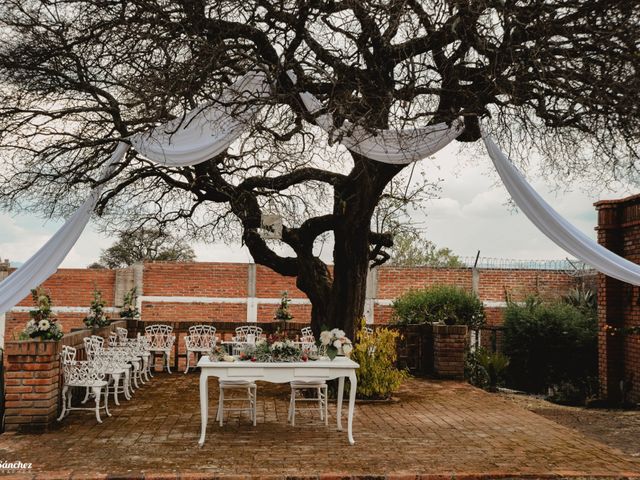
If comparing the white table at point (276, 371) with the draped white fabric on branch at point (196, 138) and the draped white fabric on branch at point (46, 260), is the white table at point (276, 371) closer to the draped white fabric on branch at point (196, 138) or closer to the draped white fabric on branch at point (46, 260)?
the draped white fabric on branch at point (46, 260)

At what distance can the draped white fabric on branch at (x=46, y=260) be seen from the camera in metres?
8.12

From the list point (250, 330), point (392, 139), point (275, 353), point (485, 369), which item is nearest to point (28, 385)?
point (275, 353)

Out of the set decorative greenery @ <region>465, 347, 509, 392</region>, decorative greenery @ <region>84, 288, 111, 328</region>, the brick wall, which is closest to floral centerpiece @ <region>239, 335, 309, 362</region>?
decorative greenery @ <region>84, 288, 111, 328</region>

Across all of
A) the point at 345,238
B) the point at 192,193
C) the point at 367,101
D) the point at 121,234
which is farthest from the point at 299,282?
the point at 367,101

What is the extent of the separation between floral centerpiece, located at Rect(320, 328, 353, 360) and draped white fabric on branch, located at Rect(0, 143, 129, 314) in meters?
3.23

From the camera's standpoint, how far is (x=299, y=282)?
11.4 meters

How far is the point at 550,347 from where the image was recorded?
1549 centimetres

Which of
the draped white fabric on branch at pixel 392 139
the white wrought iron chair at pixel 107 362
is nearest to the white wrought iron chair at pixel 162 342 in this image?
the white wrought iron chair at pixel 107 362

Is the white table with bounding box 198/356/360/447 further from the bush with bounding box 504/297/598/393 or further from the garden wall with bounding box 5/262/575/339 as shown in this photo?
the garden wall with bounding box 5/262/575/339

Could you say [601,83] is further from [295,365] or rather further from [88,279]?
[88,279]

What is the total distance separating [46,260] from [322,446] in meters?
3.84

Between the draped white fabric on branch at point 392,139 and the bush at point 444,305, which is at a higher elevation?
the draped white fabric on branch at point 392,139

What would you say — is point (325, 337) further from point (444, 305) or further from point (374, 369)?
point (444, 305)

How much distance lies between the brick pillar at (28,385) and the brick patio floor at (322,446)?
252 millimetres
